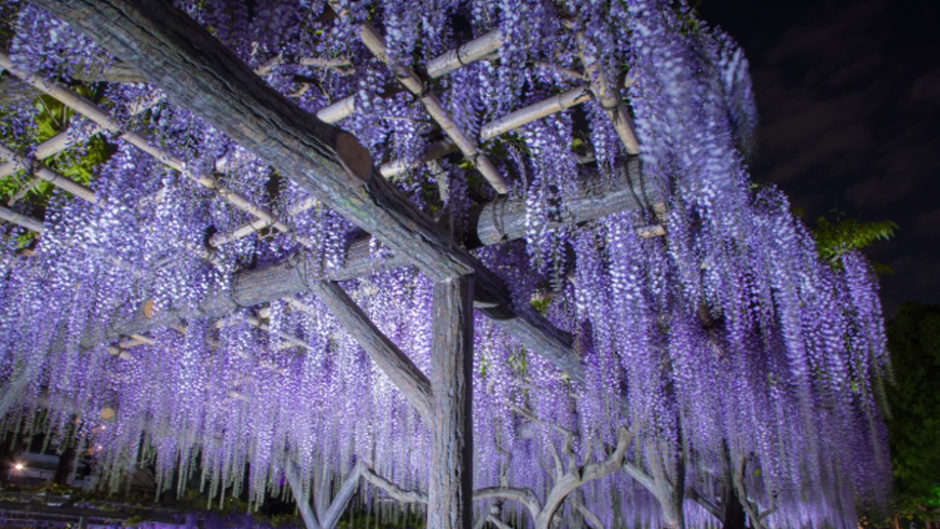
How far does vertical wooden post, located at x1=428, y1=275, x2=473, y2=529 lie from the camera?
8.82 ft

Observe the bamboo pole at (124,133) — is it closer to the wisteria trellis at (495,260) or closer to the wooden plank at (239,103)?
the wisteria trellis at (495,260)

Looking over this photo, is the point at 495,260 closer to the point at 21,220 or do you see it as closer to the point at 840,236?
the point at 840,236

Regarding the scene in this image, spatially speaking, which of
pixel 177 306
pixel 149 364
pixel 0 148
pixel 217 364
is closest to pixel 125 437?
pixel 149 364

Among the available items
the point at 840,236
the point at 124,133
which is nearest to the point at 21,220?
the point at 124,133

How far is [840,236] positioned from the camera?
14.0 ft

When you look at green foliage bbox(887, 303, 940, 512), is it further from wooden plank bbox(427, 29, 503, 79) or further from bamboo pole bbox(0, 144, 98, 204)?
bamboo pole bbox(0, 144, 98, 204)

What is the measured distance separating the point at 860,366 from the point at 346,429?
6043mm

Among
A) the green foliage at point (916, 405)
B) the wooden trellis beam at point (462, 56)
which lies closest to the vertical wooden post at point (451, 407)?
the wooden trellis beam at point (462, 56)

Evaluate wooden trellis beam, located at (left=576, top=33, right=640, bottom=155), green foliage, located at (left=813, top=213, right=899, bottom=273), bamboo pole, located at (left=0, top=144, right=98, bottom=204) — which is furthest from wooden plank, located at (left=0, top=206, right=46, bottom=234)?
green foliage, located at (left=813, top=213, right=899, bottom=273)

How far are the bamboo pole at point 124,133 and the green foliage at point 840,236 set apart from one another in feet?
13.3

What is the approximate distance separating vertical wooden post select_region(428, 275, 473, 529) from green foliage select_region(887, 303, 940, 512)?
10.8m

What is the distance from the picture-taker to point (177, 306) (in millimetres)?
4258

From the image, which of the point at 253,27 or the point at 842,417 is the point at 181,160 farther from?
the point at 842,417

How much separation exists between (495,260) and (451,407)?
4.39 feet
